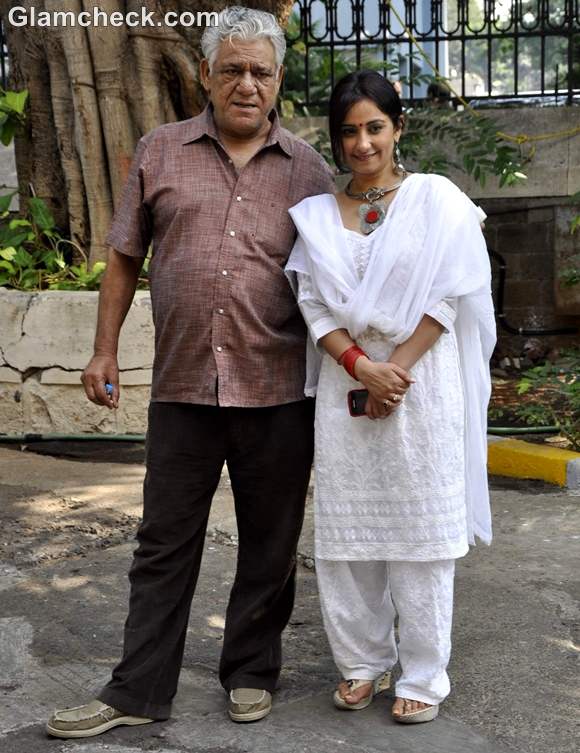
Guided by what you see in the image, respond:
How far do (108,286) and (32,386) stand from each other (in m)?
3.58

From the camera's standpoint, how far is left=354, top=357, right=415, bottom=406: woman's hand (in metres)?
3.07

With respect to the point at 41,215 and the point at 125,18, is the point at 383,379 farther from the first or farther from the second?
the point at 41,215

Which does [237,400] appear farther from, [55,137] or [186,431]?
[55,137]

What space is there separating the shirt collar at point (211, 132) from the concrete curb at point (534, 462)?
3034mm

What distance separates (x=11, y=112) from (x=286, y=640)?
4.56 metres

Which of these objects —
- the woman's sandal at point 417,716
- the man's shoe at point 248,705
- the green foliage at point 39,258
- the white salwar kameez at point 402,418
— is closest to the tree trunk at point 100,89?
the green foliage at point 39,258

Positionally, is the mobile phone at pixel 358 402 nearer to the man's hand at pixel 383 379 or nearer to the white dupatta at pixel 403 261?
the man's hand at pixel 383 379

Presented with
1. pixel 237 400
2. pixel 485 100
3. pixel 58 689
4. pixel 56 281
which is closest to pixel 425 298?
pixel 237 400

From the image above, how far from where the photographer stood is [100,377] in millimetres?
3311

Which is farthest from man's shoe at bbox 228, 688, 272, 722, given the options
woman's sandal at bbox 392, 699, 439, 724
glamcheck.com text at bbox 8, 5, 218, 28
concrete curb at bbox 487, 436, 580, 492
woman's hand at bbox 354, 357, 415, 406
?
glamcheck.com text at bbox 8, 5, 218, 28

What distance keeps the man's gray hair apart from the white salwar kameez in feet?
1.52

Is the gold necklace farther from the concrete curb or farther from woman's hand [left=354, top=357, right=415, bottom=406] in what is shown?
the concrete curb

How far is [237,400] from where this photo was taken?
3.20 meters

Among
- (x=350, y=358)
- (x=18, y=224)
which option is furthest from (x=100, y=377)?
(x=18, y=224)
